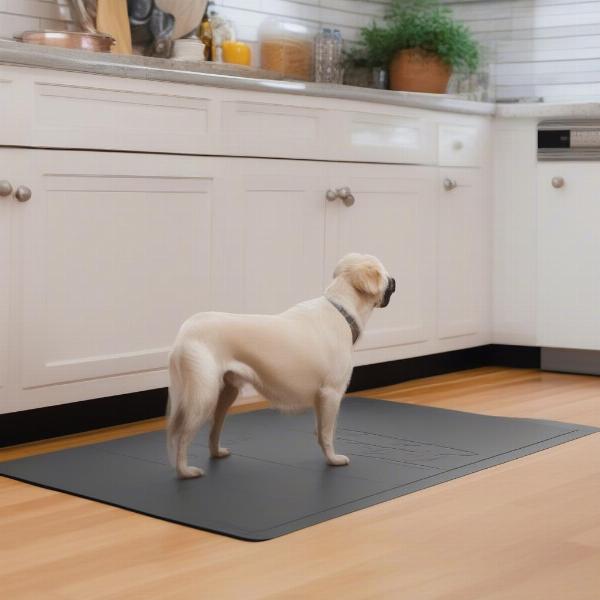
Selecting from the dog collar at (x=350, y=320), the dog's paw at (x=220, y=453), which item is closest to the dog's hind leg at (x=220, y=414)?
the dog's paw at (x=220, y=453)

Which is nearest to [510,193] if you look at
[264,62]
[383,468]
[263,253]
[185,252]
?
[264,62]

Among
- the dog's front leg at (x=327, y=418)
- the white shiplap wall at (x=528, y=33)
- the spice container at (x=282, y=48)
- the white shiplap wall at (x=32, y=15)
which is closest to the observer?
the dog's front leg at (x=327, y=418)

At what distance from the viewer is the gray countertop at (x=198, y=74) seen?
2.93 m

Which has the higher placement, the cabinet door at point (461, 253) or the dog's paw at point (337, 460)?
the cabinet door at point (461, 253)

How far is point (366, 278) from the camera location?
9.16 ft

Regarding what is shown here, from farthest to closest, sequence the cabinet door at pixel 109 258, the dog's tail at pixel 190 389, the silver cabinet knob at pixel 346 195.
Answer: the silver cabinet knob at pixel 346 195
the cabinet door at pixel 109 258
the dog's tail at pixel 190 389

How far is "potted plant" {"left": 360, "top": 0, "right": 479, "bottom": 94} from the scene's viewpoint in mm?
4504

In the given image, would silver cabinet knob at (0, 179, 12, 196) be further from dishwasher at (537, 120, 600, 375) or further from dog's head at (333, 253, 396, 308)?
dishwasher at (537, 120, 600, 375)

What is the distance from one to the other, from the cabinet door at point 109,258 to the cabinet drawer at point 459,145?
3.84 feet

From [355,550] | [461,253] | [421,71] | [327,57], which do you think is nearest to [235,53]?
[327,57]

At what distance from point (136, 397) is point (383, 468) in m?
0.90

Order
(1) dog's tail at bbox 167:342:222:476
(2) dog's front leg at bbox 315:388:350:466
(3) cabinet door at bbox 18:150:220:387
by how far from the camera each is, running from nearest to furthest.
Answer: (1) dog's tail at bbox 167:342:222:476, (2) dog's front leg at bbox 315:388:350:466, (3) cabinet door at bbox 18:150:220:387

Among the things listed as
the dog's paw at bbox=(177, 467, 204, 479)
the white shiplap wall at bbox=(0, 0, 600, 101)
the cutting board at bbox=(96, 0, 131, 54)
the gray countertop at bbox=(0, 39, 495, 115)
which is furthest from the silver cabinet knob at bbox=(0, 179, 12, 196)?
Result: the white shiplap wall at bbox=(0, 0, 600, 101)

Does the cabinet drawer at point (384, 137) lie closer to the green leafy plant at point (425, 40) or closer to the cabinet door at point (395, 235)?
the cabinet door at point (395, 235)
